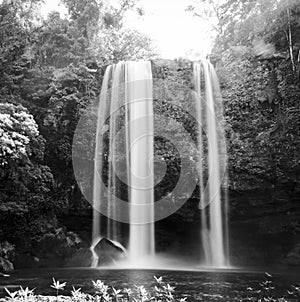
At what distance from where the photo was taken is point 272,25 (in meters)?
16.3

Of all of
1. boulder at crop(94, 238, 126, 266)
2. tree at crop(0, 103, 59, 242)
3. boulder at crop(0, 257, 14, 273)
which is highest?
tree at crop(0, 103, 59, 242)

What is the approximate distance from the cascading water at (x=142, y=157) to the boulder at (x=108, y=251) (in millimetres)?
223

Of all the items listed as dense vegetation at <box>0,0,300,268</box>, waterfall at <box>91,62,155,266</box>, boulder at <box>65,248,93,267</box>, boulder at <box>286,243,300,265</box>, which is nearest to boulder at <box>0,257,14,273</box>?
dense vegetation at <box>0,0,300,268</box>

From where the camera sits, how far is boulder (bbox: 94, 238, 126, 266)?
51.4 ft

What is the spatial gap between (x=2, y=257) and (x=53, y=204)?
2.85 metres

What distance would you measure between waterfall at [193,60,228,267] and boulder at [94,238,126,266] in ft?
12.4

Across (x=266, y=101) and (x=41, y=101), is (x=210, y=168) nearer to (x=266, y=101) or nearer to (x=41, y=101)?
(x=266, y=101)

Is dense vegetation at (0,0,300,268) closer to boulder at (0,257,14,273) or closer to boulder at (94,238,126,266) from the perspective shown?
boulder at (0,257,14,273)

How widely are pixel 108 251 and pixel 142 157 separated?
14.6ft

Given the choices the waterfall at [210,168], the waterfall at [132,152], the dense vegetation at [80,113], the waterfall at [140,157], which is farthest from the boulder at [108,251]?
the waterfall at [210,168]

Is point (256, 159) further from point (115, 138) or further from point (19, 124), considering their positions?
point (19, 124)

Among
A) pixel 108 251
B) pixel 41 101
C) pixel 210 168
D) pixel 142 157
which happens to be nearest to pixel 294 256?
pixel 210 168

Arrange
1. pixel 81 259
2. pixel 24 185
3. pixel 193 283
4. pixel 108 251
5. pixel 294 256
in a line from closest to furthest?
pixel 193 283 → pixel 24 185 → pixel 81 259 → pixel 294 256 → pixel 108 251

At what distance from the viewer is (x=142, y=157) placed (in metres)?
15.5
